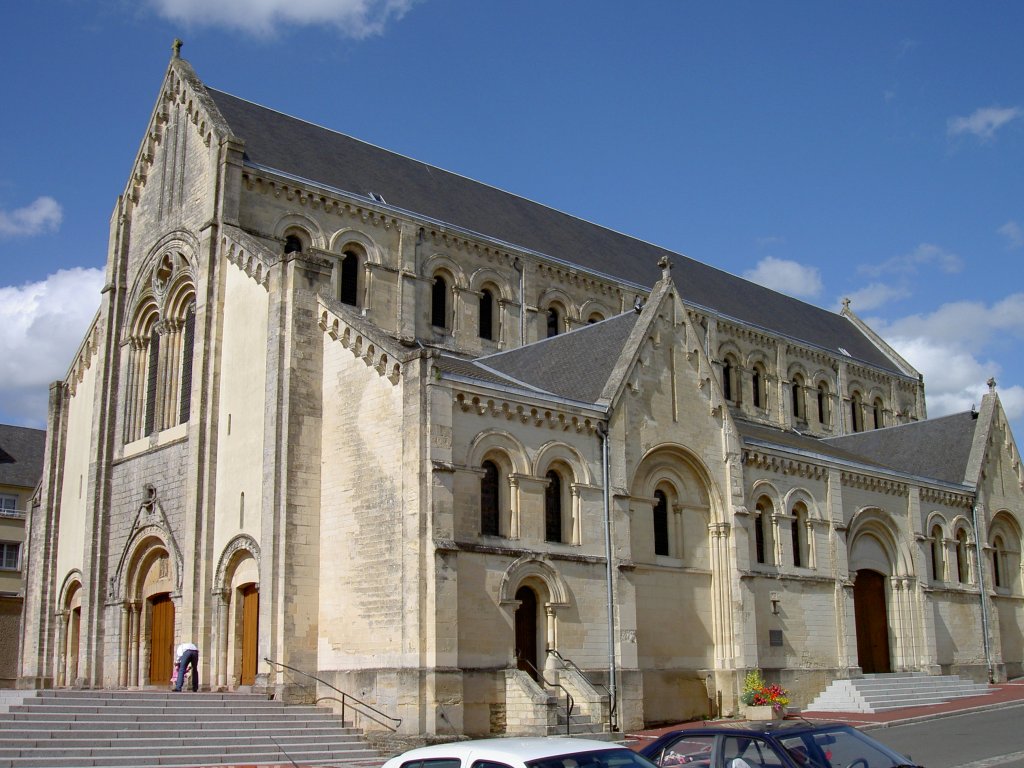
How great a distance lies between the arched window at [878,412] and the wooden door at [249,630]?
3277cm

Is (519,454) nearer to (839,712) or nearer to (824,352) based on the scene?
(839,712)

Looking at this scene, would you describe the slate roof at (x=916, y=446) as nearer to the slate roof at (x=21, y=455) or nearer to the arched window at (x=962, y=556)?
the arched window at (x=962, y=556)

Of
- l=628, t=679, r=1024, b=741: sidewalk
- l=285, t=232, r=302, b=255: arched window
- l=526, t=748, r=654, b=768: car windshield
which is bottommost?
l=628, t=679, r=1024, b=741: sidewalk

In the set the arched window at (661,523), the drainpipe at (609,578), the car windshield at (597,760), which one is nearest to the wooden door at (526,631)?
the drainpipe at (609,578)

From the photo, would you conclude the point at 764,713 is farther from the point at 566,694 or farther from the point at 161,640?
the point at 161,640

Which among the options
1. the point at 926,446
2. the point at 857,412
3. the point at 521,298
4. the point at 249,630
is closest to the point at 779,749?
the point at 249,630

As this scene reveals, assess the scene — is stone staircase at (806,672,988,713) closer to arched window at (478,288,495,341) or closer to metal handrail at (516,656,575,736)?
metal handrail at (516,656,575,736)

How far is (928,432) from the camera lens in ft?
140

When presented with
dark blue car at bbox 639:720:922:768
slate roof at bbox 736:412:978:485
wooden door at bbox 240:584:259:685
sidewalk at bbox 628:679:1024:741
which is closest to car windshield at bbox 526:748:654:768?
dark blue car at bbox 639:720:922:768

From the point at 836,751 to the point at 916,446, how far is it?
110 feet

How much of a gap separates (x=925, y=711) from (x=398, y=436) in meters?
15.3

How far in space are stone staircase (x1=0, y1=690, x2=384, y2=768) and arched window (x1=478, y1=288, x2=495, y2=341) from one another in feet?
47.3

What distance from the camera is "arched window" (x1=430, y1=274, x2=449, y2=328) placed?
34.8 meters

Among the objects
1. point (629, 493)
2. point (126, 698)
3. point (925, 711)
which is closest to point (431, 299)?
point (629, 493)
